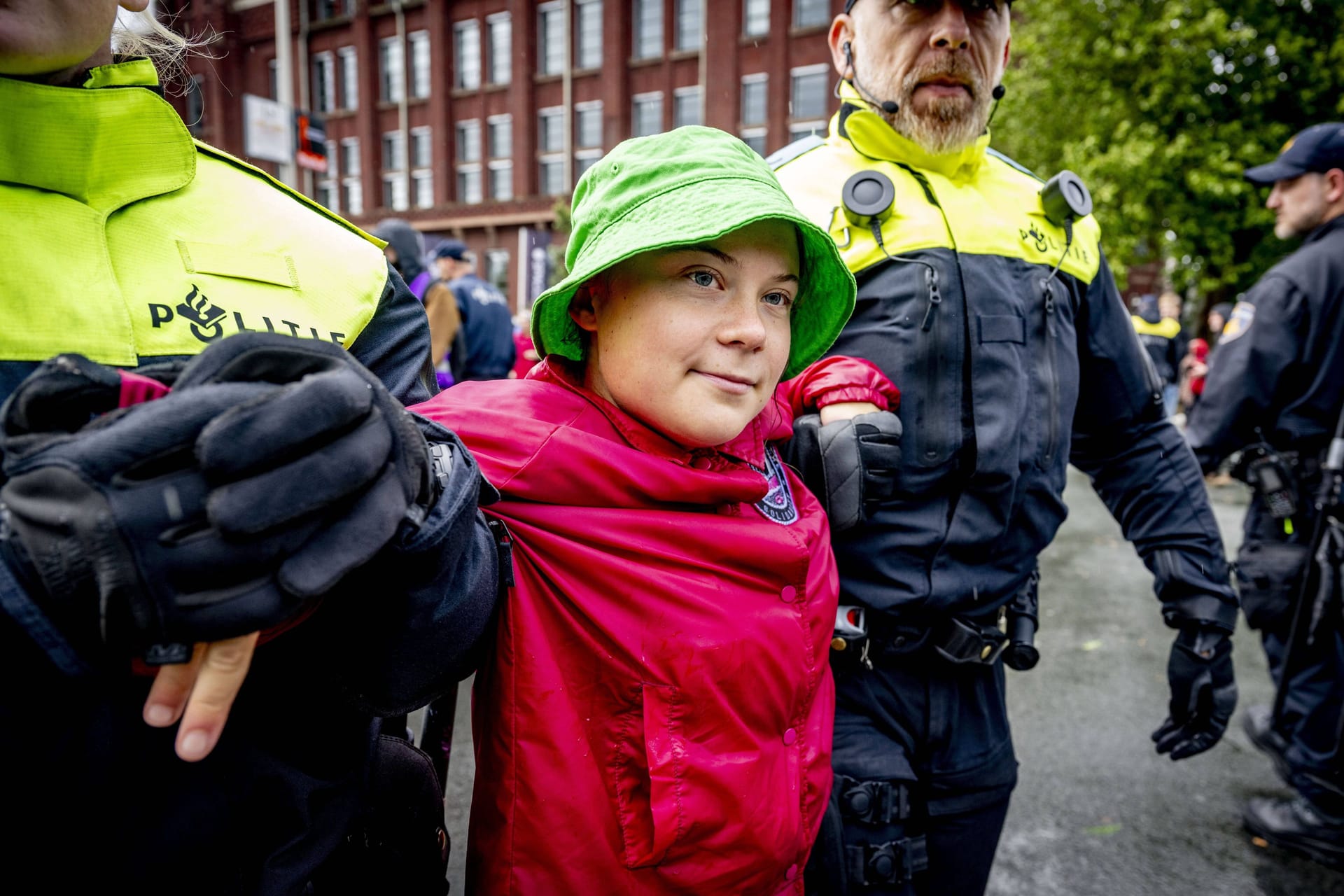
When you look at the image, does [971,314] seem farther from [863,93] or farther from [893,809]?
[893,809]

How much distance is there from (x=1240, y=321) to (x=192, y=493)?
3.71 metres

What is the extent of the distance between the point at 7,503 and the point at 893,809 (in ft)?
4.85

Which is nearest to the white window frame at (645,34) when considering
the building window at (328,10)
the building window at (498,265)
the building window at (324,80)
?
the building window at (498,265)

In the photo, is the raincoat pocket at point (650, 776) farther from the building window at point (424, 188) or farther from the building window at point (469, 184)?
the building window at point (424, 188)

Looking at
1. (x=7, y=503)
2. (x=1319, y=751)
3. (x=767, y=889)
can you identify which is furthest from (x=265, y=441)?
(x=1319, y=751)

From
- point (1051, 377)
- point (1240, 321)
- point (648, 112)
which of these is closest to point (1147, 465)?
point (1051, 377)

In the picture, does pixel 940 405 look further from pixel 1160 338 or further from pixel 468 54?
pixel 468 54

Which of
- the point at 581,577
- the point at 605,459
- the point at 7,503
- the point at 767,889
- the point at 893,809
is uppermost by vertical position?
the point at 7,503

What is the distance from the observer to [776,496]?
1403 millimetres

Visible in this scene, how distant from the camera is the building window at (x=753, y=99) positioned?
24.2 m

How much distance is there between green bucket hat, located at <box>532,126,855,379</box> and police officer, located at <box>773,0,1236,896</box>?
1.20ft

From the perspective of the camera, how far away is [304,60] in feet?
103

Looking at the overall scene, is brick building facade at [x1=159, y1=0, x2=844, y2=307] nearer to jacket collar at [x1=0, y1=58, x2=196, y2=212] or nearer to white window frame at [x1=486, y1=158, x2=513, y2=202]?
white window frame at [x1=486, y1=158, x2=513, y2=202]

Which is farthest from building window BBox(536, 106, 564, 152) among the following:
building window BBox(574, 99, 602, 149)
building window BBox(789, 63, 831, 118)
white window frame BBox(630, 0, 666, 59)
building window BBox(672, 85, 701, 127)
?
building window BBox(789, 63, 831, 118)
